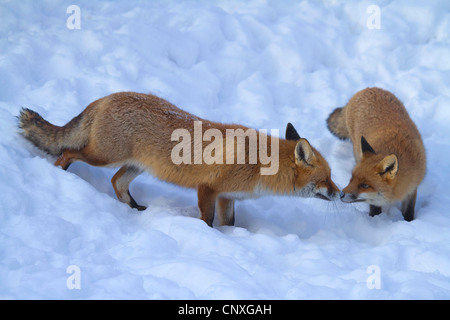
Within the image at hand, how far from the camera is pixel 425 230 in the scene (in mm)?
3570

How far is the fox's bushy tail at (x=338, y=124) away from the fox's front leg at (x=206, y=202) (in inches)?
83.5

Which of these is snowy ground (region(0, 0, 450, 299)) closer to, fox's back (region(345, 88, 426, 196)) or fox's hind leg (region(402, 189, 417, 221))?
fox's hind leg (region(402, 189, 417, 221))

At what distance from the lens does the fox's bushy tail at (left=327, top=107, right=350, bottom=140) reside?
203 inches

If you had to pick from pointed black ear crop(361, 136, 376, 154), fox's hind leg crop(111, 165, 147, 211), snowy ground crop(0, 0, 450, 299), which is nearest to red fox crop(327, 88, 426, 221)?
pointed black ear crop(361, 136, 376, 154)

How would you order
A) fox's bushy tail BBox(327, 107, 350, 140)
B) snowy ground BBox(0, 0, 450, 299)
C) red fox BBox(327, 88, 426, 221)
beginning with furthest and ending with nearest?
fox's bushy tail BBox(327, 107, 350, 140) → red fox BBox(327, 88, 426, 221) → snowy ground BBox(0, 0, 450, 299)

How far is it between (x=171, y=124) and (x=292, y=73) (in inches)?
102

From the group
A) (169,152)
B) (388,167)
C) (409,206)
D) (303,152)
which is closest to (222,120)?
(169,152)

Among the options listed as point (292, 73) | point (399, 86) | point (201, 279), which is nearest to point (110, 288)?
point (201, 279)

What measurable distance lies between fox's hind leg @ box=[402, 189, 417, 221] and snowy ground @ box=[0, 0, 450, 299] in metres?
0.11

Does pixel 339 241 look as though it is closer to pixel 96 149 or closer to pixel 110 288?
pixel 110 288

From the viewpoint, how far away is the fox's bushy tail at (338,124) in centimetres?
515

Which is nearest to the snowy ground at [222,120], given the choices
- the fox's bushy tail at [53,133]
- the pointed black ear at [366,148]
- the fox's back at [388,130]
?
the fox's bushy tail at [53,133]

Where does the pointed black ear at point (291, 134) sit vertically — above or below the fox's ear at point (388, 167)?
above

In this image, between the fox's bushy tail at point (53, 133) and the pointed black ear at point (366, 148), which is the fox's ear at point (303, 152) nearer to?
the pointed black ear at point (366, 148)
